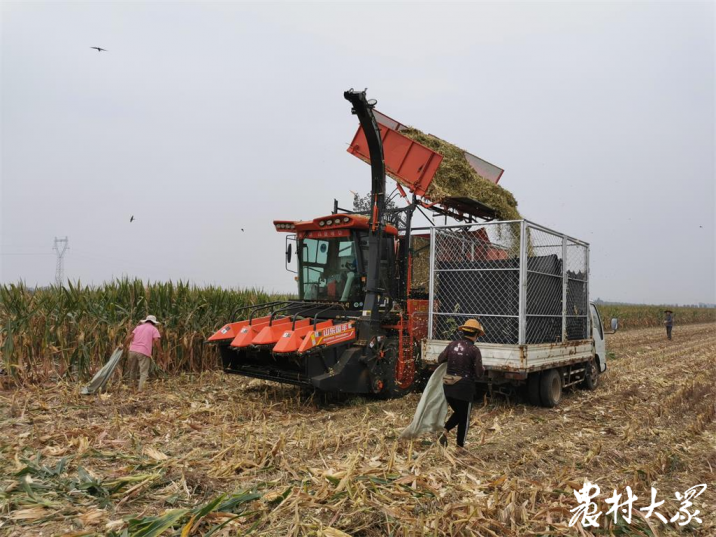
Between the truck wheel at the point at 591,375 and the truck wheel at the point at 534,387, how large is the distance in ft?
7.38

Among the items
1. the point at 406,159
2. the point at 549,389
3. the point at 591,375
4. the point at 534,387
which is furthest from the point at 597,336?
the point at 406,159

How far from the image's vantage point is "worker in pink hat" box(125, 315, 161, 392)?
877 cm

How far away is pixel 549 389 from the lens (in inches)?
313

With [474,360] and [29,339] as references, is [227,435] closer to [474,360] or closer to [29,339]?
[474,360]

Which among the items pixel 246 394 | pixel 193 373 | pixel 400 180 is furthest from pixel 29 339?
pixel 400 180

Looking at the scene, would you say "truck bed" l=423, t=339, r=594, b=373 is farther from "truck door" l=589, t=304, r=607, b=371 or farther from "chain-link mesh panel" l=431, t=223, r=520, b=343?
"truck door" l=589, t=304, r=607, b=371

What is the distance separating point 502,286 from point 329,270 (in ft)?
8.73

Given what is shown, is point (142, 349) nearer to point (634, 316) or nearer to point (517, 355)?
point (517, 355)

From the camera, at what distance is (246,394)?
8.45 metres

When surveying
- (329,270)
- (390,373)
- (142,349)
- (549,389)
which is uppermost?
(329,270)

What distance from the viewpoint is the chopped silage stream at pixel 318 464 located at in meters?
3.70

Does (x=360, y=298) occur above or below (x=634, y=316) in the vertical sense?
above

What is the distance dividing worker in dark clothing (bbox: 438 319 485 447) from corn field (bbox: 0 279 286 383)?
14.7ft

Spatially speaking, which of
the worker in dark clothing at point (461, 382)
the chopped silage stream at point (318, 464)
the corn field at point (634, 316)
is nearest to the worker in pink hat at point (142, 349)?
the chopped silage stream at point (318, 464)
